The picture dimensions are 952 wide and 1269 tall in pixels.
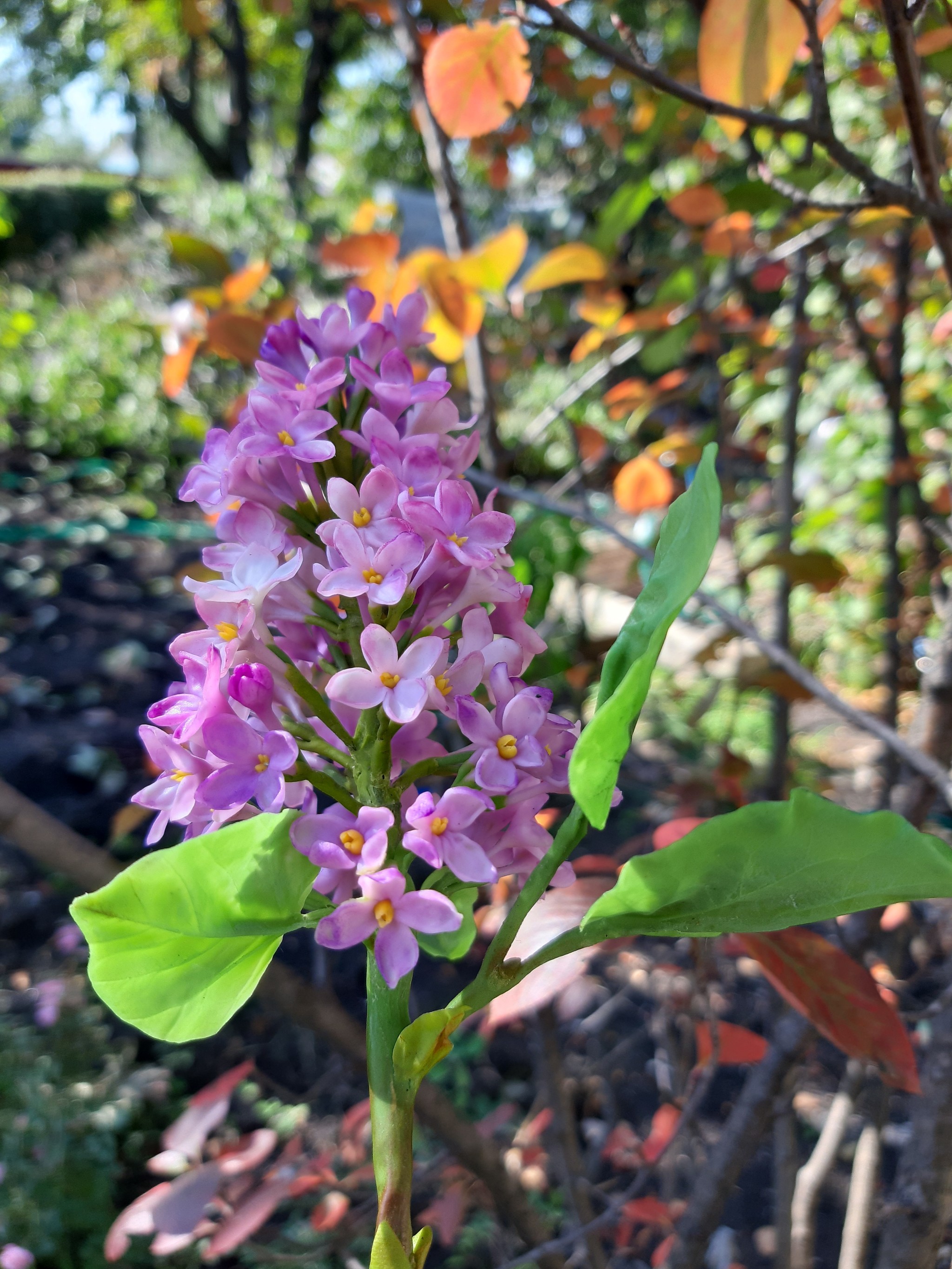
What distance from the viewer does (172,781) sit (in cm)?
34

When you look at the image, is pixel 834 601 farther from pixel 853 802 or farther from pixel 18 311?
pixel 18 311

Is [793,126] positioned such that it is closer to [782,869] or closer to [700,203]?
[782,869]

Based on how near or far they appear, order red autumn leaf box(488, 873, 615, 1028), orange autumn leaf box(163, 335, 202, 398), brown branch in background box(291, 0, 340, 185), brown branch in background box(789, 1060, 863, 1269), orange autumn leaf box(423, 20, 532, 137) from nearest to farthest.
A: red autumn leaf box(488, 873, 615, 1028), orange autumn leaf box(423, 20, 532, 137), brown branch in background box(789, 1060, 863, 1269), orange autumn leaf box(163, 335, 202, 398), brown branch in background box(291, 0, 340, 185)

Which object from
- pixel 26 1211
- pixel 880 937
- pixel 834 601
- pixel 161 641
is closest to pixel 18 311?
pixel 161 641

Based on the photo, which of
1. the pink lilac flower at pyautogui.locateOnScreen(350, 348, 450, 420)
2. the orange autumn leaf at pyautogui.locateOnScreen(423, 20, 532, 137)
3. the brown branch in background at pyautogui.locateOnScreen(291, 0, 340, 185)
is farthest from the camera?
the brown branch in background at pyautogui.locateOnScreen(291, 0, 340, 185)

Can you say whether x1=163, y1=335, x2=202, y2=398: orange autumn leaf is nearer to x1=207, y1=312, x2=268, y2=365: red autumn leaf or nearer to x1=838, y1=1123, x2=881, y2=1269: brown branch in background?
x1=207, y1=312, x2=268, y2=365: red autumn leaf

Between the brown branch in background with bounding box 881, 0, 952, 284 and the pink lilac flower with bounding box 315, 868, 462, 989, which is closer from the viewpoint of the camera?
the pink lilac flower with bounding box 315, 868, 462, 989

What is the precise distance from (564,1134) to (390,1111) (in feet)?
2.43

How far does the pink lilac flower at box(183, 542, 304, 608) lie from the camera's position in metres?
0.31

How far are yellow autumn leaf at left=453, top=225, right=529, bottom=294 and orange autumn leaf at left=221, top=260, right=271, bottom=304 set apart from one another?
36cm

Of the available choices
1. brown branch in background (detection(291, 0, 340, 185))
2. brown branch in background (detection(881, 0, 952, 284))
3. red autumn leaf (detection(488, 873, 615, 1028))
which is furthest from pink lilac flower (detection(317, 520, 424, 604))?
brown branch in background (detection(291, 0, 340, 185))

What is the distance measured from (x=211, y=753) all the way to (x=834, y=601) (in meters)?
3.24

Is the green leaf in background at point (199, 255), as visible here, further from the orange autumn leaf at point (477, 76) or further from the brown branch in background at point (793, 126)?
the brown branch in background at point (793, 126)

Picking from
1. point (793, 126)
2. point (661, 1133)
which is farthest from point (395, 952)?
point (661, 1133)
